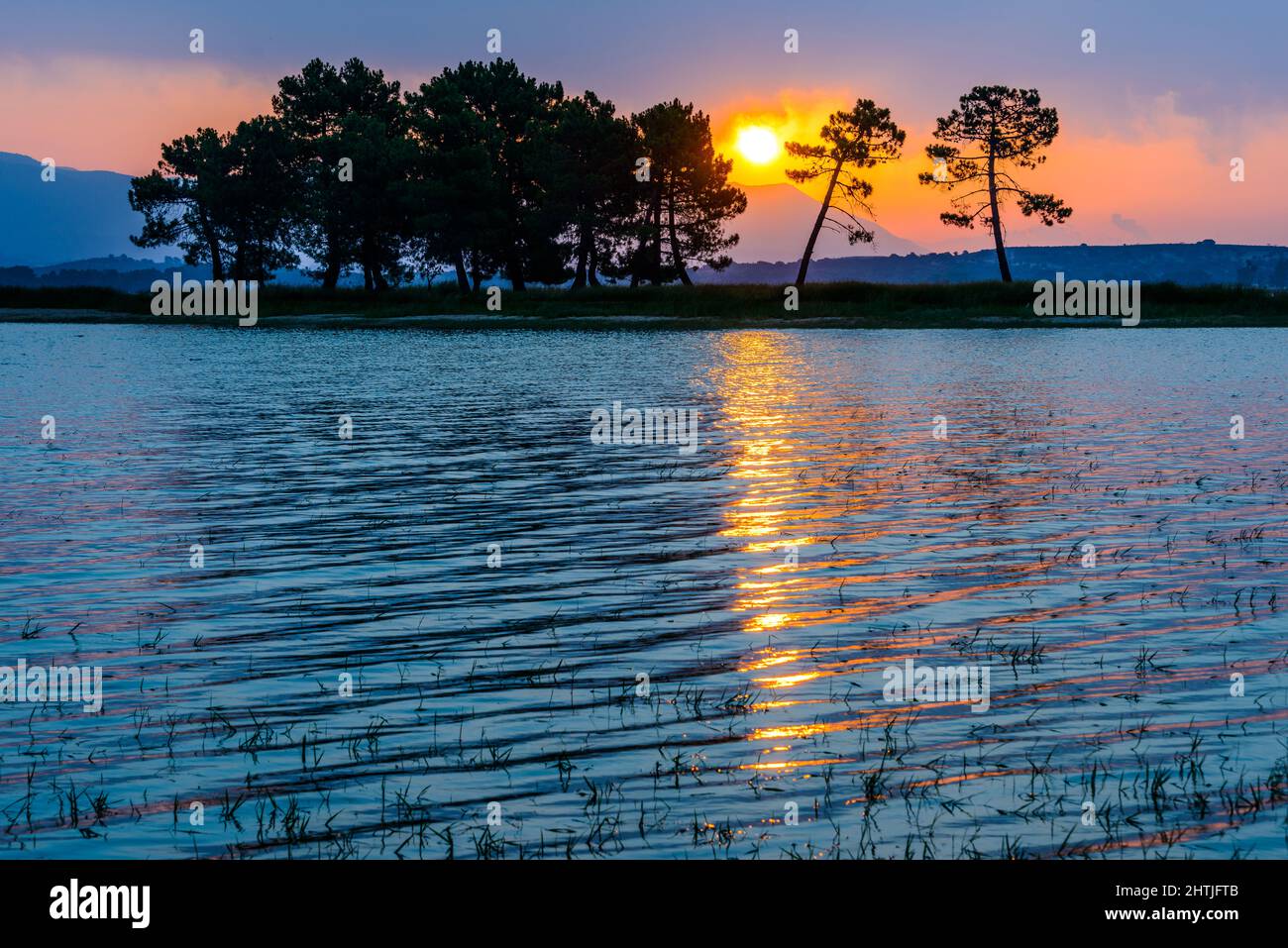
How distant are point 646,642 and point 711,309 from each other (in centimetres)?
8913

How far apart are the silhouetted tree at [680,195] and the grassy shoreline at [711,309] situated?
38.3ft

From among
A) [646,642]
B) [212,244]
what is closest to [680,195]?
[212,244]

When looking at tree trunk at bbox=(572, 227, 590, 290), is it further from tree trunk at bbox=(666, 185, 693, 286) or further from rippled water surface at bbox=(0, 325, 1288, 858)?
rippled water surface at bbox=(0, 325, 1288, 858)

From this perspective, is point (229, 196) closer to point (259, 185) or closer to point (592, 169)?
point (259, 185)

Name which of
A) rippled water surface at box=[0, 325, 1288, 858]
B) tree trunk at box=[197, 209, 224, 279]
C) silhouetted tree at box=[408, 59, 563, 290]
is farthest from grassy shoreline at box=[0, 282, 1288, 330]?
rippled water surface at box=[0, 325, 1288, 858]

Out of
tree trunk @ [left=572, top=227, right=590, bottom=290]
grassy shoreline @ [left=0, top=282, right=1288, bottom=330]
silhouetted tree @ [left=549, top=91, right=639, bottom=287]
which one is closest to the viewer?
grassy shoreline @ [left=0, top=282, right=1288, bottom=330]

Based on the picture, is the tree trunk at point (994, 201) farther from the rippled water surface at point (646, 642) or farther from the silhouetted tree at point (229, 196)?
the rippled water surface at point (646, 642)

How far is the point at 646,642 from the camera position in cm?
1225

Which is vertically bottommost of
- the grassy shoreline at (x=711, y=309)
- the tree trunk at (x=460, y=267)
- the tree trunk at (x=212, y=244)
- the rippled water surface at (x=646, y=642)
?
the rippled water surface at (x=646, y=642)

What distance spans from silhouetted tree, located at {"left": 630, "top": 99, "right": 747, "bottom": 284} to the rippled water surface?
85268 mm

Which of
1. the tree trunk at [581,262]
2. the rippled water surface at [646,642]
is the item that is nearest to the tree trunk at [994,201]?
the tree trunk at [581,262]

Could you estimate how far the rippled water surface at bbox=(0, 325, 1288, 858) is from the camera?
8.25m

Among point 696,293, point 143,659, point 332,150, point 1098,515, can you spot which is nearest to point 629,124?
point 696,293

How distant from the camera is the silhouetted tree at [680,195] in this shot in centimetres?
11075
